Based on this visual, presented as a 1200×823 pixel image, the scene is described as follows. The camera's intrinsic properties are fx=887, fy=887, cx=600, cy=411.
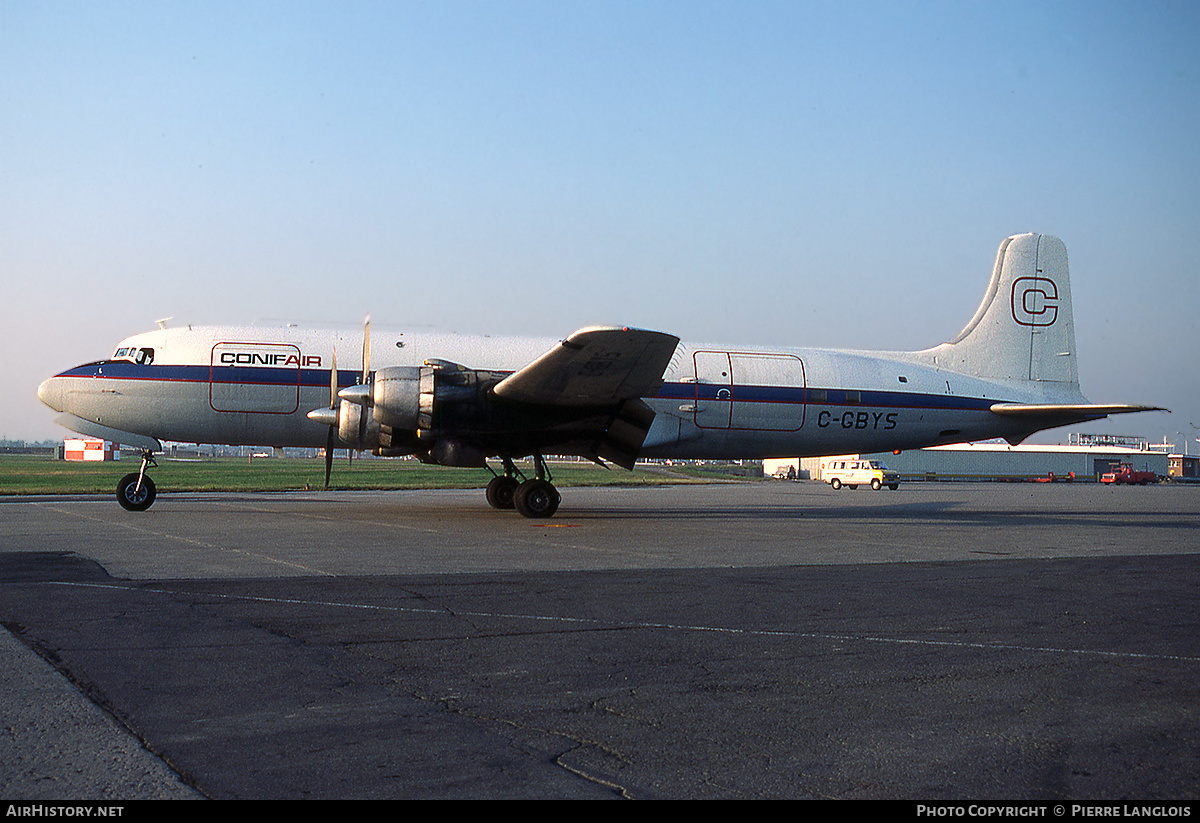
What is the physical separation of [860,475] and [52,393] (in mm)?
43582

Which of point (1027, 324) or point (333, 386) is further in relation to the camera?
point (1027, 324)

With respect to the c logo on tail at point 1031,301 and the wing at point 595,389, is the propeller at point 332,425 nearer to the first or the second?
the wing at point 595,389

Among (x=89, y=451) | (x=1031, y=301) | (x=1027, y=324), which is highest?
(x=1031, y=301)

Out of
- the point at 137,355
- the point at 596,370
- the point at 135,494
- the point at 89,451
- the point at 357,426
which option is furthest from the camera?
the point at 89,451

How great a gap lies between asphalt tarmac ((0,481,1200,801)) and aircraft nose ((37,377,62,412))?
8.10 metres

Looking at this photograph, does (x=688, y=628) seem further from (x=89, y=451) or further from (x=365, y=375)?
(x=89, y=451)

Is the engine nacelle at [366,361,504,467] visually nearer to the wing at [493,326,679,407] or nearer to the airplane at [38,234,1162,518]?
the airplane at [38,234,1162,518]

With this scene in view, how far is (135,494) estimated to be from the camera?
67.1ft

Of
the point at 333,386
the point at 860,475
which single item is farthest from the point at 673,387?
the point at 860,475

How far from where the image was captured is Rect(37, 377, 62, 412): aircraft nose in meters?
20.5

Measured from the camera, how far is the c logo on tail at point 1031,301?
25375 mm

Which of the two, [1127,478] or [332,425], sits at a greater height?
[332,425]

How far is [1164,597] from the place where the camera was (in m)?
10.2

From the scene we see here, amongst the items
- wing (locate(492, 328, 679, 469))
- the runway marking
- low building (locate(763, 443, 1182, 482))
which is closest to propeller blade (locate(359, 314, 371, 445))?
wing (locate(492, 328, 679, 469))
